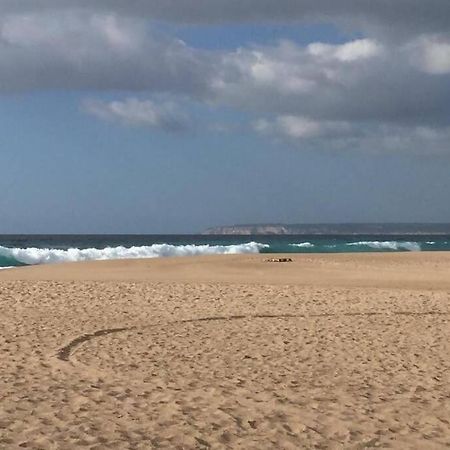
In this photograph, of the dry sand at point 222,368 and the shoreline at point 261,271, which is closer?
the dry sand at point 222,368

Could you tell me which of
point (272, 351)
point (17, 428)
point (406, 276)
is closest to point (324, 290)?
point (406, 276)

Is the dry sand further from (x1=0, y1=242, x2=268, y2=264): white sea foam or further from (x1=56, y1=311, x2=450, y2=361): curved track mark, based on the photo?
(x1=0, y1=242, x2=268, y2=264): white sea foam

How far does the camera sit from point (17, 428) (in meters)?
6.34

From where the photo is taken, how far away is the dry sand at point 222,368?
21.4 ft

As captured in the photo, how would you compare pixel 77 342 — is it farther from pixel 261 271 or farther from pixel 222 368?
pixel 261 271

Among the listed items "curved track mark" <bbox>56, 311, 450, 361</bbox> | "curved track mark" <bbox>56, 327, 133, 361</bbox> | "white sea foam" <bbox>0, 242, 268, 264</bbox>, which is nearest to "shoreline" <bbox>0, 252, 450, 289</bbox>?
"curved track mark" <bbox>56, 311, 450, 361</bbox>

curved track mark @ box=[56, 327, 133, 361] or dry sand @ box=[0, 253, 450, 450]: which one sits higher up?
curved track mark @ box=[56, 327, 133, 361]

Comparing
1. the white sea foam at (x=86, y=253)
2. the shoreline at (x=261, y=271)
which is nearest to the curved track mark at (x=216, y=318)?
the shoreline at (x=261, y=271)

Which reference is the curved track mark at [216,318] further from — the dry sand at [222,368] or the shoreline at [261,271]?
the shoreline at [261,271]

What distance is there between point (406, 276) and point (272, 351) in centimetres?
1606

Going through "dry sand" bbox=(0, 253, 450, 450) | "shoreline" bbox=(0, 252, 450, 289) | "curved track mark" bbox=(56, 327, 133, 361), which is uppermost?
"shoreline" bbox=(0, 252, 450, 289)

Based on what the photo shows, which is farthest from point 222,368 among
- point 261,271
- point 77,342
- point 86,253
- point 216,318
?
point 86,253

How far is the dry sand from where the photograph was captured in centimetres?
654

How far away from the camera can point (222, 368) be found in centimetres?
930
